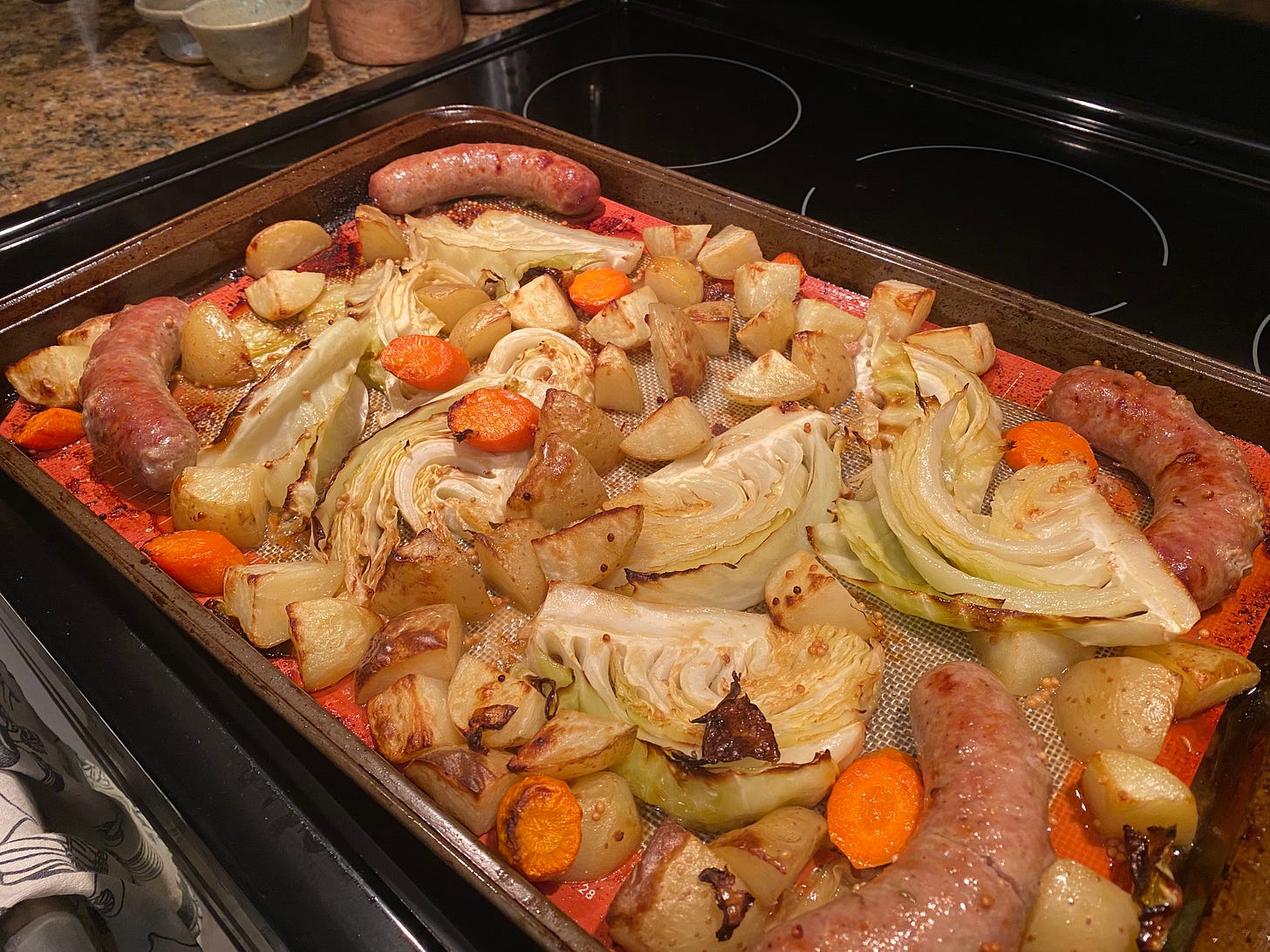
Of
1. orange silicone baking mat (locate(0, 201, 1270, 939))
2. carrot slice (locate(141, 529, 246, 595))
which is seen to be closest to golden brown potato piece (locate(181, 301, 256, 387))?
orange silicone baking mat (locate(0, 201, 1270, 939))

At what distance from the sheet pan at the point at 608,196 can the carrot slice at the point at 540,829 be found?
0.12m

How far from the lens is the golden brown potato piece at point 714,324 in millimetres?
2775

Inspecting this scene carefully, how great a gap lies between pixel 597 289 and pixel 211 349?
1.31m

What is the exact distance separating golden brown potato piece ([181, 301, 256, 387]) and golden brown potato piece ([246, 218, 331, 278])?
38 centimetres

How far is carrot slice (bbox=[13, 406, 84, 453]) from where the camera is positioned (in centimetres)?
262

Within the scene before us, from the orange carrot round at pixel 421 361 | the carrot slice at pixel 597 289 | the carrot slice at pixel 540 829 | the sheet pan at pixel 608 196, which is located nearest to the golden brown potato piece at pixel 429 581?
the sheet pan at pixel 608 196

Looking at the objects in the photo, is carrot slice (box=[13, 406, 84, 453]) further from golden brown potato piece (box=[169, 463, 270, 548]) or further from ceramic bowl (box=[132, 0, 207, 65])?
ceramic bowl (box=[132, 0, 207, 65])

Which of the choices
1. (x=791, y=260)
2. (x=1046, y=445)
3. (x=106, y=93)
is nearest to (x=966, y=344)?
(x=1046, y=445)

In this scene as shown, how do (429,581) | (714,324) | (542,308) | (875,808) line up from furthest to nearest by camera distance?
(542,308) → (714,324) → (429,581) → (875,808)

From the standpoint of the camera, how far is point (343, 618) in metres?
2.04

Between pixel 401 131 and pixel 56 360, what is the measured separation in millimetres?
1685

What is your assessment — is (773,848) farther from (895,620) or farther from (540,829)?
(895,620)

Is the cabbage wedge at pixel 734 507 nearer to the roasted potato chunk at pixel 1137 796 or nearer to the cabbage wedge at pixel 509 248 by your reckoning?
the roasted potato chunk at pixel 1137 796

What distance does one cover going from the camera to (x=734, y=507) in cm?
227
